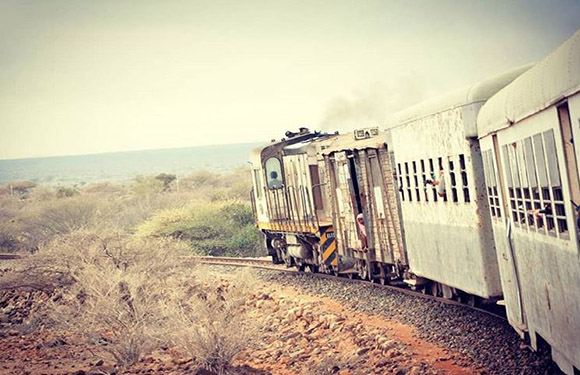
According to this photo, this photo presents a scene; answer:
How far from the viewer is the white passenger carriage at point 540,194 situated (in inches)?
253

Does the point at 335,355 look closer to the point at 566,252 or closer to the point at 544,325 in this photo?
the point at 544,325

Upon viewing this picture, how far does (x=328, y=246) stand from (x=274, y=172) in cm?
402

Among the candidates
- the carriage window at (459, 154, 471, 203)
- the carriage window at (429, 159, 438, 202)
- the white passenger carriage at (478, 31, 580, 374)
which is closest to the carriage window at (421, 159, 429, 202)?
the carriage window at (429, 159, 438, 202)

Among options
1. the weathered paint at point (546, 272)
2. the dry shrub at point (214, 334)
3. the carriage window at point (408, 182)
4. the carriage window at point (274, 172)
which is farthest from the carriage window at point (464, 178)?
the carriage window at point (274, 172)

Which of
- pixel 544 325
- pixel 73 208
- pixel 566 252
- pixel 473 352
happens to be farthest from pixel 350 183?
pixel 73 208

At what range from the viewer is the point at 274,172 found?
25.1 meters

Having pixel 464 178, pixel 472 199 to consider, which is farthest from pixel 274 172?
pixel 472 199

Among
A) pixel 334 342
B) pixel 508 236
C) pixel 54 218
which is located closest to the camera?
pixel 508 236

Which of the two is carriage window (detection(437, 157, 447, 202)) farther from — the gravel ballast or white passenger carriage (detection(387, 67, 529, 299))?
the gravel ballast

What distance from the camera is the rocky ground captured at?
11.3m

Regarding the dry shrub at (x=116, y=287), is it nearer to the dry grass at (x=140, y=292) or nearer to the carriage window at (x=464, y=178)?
the dry grass at (x=140, y=292)

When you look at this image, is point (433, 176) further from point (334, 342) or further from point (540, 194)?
point (540, 194)

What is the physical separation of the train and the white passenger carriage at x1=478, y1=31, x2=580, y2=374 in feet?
0.05

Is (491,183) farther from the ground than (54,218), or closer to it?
closer to it
